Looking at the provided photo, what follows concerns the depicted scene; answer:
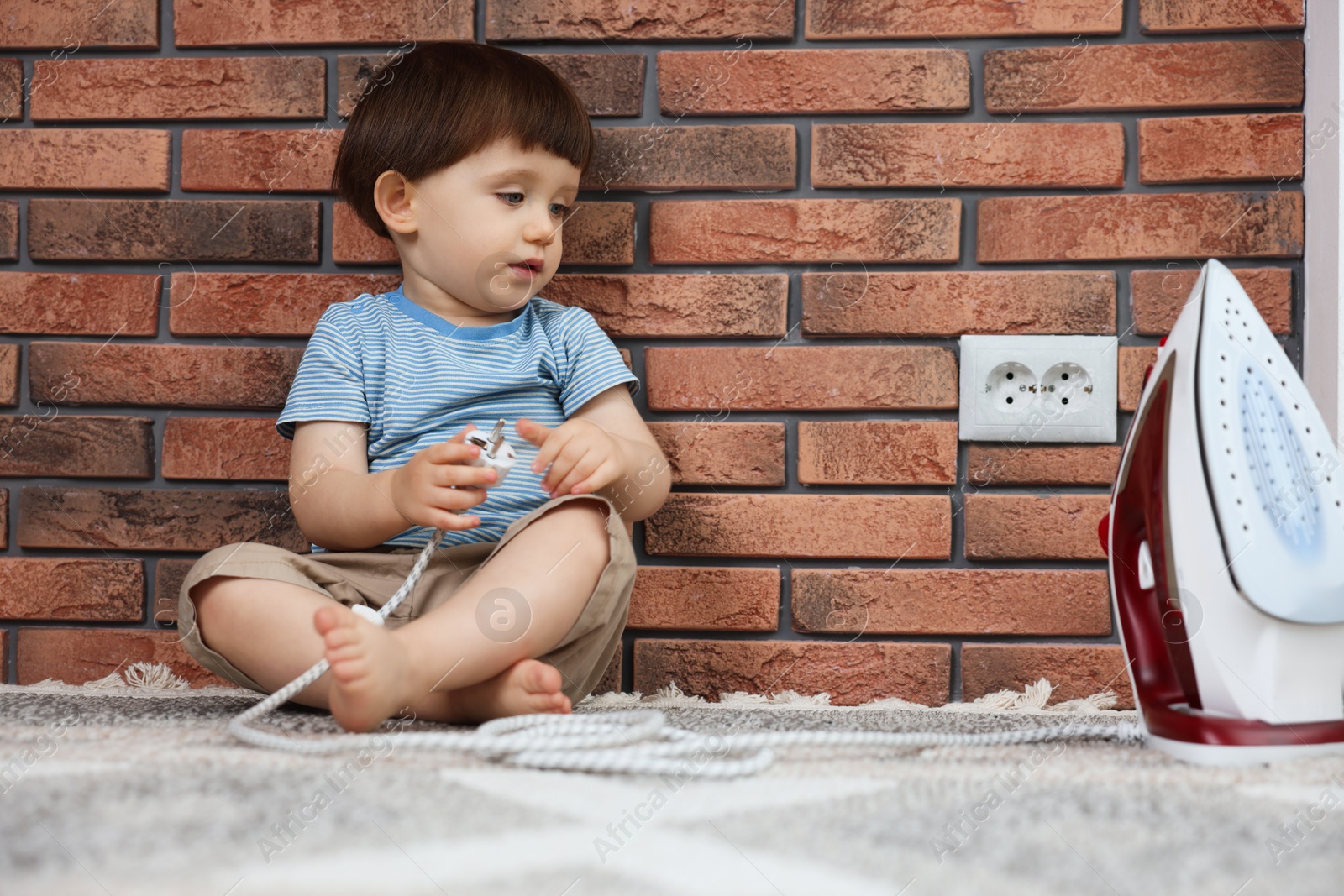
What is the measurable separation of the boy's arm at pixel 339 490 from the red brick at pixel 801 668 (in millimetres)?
373

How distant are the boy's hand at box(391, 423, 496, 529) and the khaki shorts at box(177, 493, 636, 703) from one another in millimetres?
84

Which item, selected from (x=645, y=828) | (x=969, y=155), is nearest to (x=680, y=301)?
(x=969, y=155)

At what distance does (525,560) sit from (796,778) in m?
0.33

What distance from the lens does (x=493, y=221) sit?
3.40 feet

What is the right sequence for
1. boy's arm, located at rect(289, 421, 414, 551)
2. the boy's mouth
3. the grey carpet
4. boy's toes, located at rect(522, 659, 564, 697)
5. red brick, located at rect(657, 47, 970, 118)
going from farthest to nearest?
red brick, located at rect(657, 47, 970, 118) < the boy's mouth < boy's arm, located at rect(289, 421, 414, 551) < boy's toes, located at rect(522, 659, 564, 697) < the grey carpet

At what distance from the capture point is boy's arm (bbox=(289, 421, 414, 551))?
95 cm

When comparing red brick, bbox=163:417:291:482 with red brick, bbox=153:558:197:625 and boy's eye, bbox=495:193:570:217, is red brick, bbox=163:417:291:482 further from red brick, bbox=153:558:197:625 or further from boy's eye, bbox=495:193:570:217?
boy's eye, bbox=495:193:570:217

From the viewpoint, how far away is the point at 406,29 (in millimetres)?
1188

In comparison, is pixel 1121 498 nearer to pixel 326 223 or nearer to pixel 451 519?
pixel 451 519

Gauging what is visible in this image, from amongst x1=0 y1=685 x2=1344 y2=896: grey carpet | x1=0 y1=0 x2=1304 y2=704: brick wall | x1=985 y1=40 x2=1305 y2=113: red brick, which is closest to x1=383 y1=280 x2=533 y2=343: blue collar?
x1=0 y1=0 x2=1304 y2=704: brick wall

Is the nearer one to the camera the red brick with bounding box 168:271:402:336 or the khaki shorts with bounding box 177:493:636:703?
the khaki shorts with bounding box 177:493:636:703

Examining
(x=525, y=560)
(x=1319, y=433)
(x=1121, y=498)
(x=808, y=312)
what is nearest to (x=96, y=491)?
(x=525, y=560)

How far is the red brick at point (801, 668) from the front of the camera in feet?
3.78

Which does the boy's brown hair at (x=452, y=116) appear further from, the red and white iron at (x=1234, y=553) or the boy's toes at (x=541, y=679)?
the red and white iron at (x=1234, y=553)
